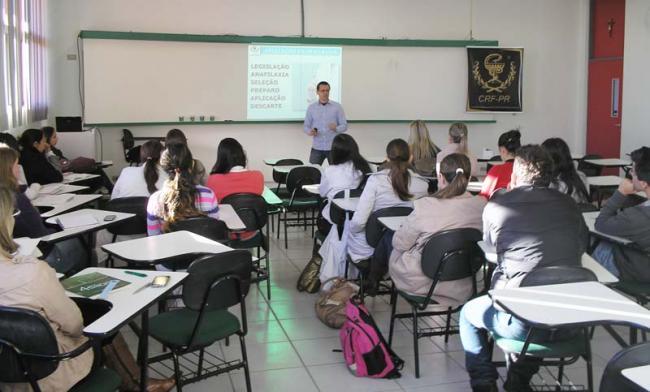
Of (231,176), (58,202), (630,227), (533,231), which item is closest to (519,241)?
(533,231)

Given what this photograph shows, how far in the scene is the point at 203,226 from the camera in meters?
3.83

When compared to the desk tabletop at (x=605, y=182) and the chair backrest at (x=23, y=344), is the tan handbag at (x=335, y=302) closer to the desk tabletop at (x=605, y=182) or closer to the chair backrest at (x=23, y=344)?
the chair backrest at (x=23, y=344)

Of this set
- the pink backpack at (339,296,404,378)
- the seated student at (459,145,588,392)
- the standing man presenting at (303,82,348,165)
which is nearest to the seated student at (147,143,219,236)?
the pink backpack at (339,296,404,378)

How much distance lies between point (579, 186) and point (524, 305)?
87.4 inches

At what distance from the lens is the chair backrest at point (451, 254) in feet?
11.3

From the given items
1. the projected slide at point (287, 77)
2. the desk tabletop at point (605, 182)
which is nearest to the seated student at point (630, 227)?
the desk tabletop at point (605, 182)

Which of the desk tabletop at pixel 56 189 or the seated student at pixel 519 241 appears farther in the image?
the desk tabletop at pixel 56 189

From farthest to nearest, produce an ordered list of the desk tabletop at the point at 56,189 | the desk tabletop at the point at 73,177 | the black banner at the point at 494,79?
the black banner at the point at 494,79, the desk tabletop at the point at 73,177, the desk tabletop at the point at 56,189

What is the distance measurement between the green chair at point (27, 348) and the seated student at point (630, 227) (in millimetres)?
2806

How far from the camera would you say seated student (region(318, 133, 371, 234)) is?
5.14m

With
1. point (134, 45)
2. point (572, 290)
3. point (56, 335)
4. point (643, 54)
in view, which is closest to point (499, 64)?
point (643, 54)

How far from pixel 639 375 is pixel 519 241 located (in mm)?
1156

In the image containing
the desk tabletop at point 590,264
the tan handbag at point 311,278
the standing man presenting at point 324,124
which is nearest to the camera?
the desk tabletop at point 590,264

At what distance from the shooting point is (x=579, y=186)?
4395mm
